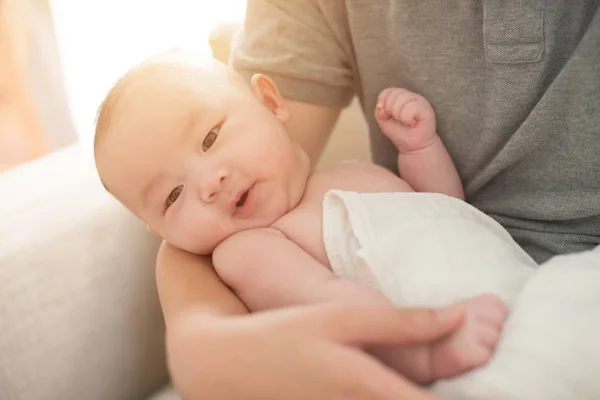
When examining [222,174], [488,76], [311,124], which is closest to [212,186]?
[222,174]

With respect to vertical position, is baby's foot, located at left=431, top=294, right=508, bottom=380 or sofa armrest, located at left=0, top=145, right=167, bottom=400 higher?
baby's foot, located at left=431, top=294, right=508, bottom=380

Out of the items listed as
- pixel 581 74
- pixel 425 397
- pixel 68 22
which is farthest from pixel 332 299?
pixel 68 22

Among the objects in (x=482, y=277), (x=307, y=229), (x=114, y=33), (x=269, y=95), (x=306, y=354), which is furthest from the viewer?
(x=114, y=33)

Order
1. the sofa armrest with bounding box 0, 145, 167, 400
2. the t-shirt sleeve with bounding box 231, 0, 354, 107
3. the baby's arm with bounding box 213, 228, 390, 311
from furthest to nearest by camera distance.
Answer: the t-shirt sleeve with bounding box 231, 0, 354, 107 → the sofa armrest with bounding box 0, 145, 167, 400 → the baby's arm with bounding box 213, 228, 390, 311

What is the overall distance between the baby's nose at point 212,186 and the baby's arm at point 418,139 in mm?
245

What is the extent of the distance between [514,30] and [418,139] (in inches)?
7.1

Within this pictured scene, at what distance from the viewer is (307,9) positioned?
2.56ft

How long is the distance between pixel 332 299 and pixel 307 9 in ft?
1.39

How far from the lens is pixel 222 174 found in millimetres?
647

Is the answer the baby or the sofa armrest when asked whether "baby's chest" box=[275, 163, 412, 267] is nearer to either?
the baby

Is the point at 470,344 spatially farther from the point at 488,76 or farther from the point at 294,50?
the point at 294,50

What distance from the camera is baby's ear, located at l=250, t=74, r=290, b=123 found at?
76 centimetres

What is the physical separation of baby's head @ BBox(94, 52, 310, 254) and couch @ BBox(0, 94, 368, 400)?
10cm

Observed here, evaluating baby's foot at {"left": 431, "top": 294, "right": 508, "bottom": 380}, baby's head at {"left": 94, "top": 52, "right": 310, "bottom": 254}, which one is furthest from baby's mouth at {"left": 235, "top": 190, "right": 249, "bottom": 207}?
baby's foot at {"left": 431, "top": 294, "right": 508, "bottom": 380}
